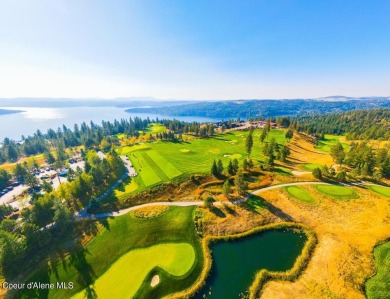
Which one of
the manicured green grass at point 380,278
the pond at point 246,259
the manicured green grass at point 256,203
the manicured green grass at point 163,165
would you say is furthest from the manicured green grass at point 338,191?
the manicured green grass at point 163,165

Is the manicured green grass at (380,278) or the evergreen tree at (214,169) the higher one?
the evergreen tree at (214,169)

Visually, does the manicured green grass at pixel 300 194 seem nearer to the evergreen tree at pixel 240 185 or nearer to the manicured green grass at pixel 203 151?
the evergreen tree at pixel 240 185

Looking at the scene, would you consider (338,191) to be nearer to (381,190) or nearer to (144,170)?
(381,190)

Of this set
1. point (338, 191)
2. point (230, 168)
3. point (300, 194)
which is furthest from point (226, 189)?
point (338, 191)

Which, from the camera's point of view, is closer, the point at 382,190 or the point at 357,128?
the point at 382,190

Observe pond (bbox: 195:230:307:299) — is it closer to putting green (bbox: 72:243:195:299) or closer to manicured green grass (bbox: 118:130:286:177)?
putting green (bbox: 72:243:195:299)

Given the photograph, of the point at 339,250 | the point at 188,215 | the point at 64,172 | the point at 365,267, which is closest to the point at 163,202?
the point at 188,215
